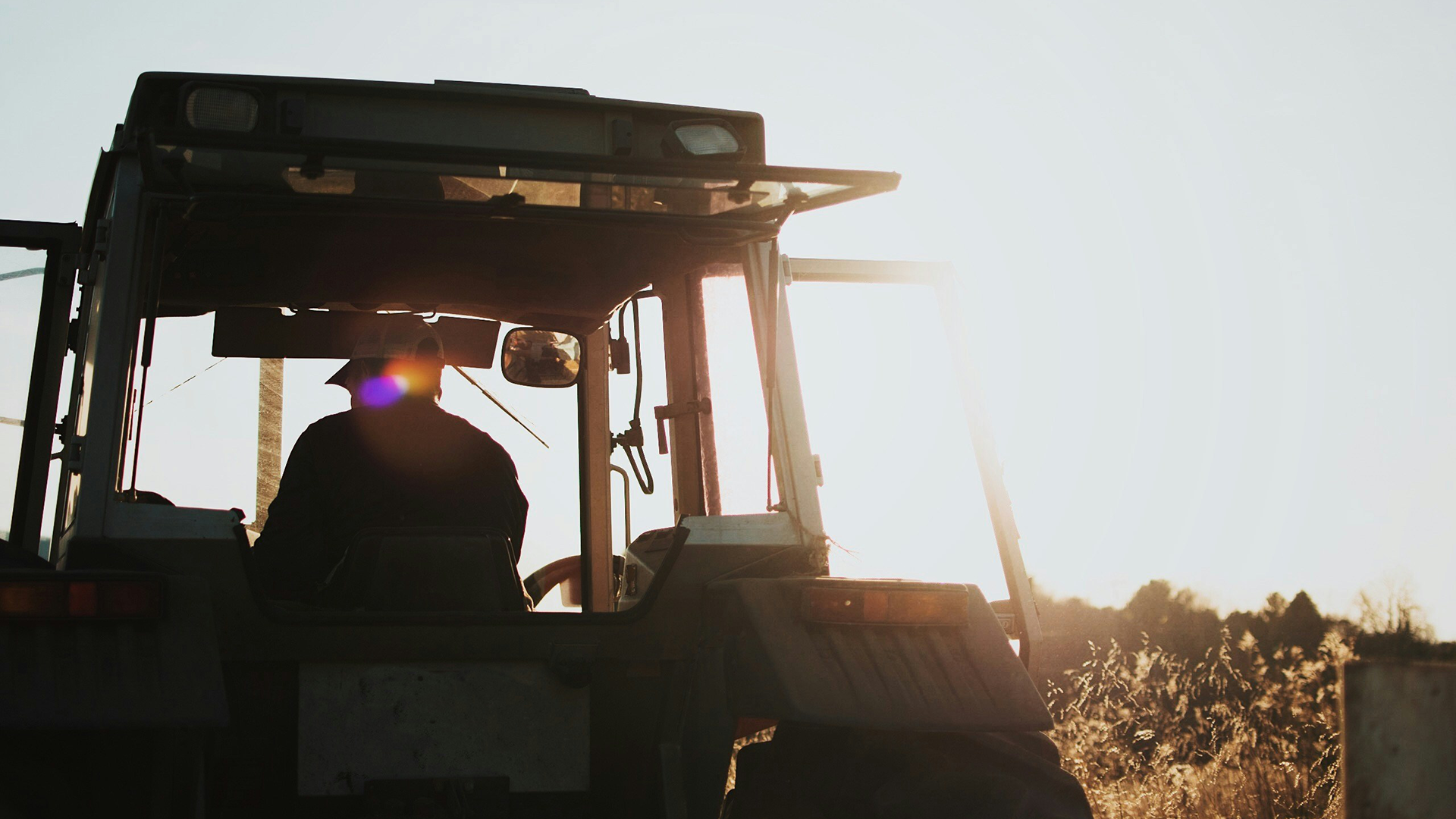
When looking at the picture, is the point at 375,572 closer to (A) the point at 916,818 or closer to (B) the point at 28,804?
(B) the point at 28,804

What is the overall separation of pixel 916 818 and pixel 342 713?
1.15 metres

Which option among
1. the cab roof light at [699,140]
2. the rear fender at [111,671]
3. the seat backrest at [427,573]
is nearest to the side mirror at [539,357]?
the seat backrest at [427,573]

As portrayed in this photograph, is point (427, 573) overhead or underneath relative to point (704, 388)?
underneath

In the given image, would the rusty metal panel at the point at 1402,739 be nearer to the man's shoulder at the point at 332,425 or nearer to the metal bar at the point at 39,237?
the man's shoulder at the point at 332,425

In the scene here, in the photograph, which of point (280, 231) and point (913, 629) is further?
point (280, 231)

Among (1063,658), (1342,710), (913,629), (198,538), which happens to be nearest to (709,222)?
(913,629)

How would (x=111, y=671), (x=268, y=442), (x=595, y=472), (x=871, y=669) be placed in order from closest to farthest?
(x=111, y=671) < (x=871, y=669) < (x=268, y=442) < (x=595, y=472)

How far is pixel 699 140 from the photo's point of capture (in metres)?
3.07

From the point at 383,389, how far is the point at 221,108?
1.08 m

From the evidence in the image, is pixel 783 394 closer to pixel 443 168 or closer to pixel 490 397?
pixel 443 168

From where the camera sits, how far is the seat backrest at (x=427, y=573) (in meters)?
3.00

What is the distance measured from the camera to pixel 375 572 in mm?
3010

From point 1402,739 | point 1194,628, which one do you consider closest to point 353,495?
point 1402,739

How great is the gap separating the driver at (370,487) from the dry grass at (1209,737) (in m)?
4.20
